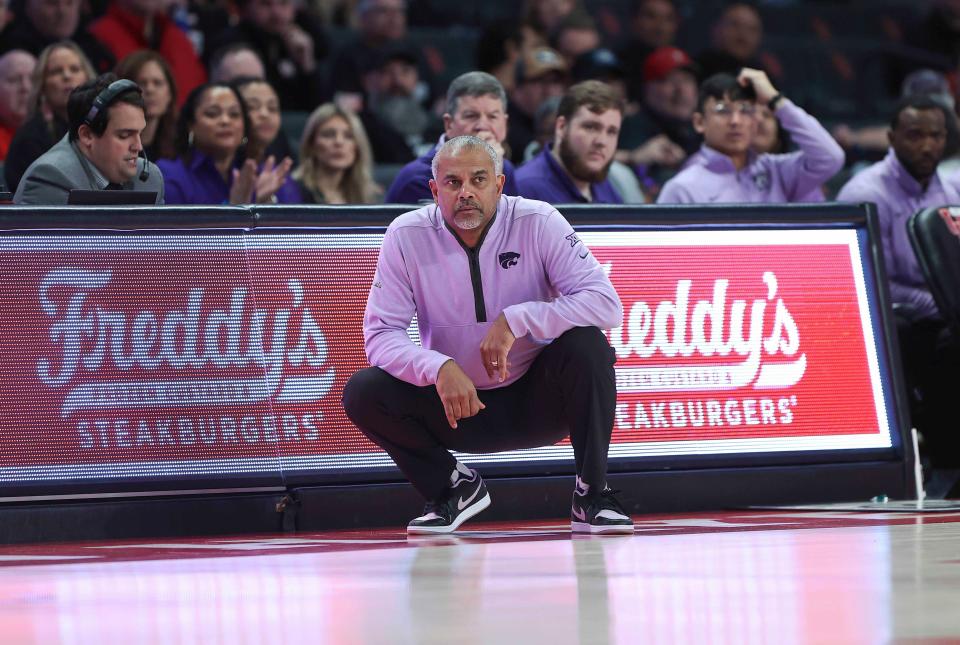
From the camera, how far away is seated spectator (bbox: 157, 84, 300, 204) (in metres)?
7.87

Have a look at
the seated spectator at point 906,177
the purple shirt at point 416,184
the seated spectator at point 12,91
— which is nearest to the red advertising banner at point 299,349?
the purple shirt at point 416,184

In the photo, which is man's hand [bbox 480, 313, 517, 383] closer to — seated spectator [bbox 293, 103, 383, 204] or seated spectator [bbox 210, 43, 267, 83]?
seated spectator [bbox 293, 103, 383, 204]

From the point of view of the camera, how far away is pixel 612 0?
1464cm

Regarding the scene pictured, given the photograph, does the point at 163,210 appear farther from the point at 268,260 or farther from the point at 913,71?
the point at 913,71

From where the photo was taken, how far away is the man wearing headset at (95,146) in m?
6.57

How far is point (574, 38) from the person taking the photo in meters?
12.3

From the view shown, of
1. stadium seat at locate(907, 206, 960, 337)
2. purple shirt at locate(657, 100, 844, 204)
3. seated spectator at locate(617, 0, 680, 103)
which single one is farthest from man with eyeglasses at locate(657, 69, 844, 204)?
seated spectator at locate(617, 0, 680, 103)

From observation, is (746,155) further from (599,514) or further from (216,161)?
(599,514)

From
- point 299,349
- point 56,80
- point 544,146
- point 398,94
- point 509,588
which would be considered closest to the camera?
point 509,588

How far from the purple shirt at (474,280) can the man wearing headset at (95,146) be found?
1.36m

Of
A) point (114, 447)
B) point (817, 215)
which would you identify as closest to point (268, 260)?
point (114, 447)

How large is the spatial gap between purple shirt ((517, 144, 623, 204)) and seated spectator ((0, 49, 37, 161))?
2.96 m

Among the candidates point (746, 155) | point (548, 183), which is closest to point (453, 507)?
point (548, 183)

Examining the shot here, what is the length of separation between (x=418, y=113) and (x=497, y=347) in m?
6.01
